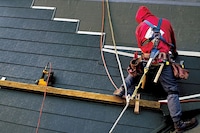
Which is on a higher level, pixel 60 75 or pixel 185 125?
pixel 60 75

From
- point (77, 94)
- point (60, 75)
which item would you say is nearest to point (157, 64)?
point (77, 94)

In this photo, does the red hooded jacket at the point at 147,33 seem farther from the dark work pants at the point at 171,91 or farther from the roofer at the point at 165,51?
the dark work pants at the point at 171,91

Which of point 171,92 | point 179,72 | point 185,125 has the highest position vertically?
point 179,72

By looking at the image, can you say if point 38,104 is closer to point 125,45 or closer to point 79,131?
point 79,131

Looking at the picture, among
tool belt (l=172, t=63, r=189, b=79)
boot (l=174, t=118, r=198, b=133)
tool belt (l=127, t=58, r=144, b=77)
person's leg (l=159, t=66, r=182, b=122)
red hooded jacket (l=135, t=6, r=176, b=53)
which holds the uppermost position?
red hooded jacket (l=135, t=6, r=176, b=53)

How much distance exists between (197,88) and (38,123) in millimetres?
1565

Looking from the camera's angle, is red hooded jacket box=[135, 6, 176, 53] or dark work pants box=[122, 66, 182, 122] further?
red hooded jacket box=[135, 6, 176, 53]

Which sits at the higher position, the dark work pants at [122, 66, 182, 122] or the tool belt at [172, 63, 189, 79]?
the tool belt at [172, 63, 189, 79]

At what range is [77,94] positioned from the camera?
2.73 m

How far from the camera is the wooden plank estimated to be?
255 centimetres

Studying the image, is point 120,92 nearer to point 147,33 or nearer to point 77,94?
point 77,94

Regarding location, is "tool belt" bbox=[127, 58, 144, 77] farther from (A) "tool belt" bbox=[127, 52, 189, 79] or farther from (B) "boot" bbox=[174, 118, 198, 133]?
(B) "boot" bbox=[174, 118, 198, 133]

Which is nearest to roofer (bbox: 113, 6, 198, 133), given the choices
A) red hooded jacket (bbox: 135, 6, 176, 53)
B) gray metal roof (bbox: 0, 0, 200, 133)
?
red hooded jacket (bbox: 135, 6, 176, 53)

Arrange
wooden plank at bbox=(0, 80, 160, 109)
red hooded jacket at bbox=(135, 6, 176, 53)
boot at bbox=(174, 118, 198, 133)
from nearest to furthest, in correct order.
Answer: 1. boot at bbox=(174, 118, 198, 133)
2. red hooded jacket at bbox=(135, 6, 176, 53)
3. wooden plank at bbox=(0, 80, 160, 109)
